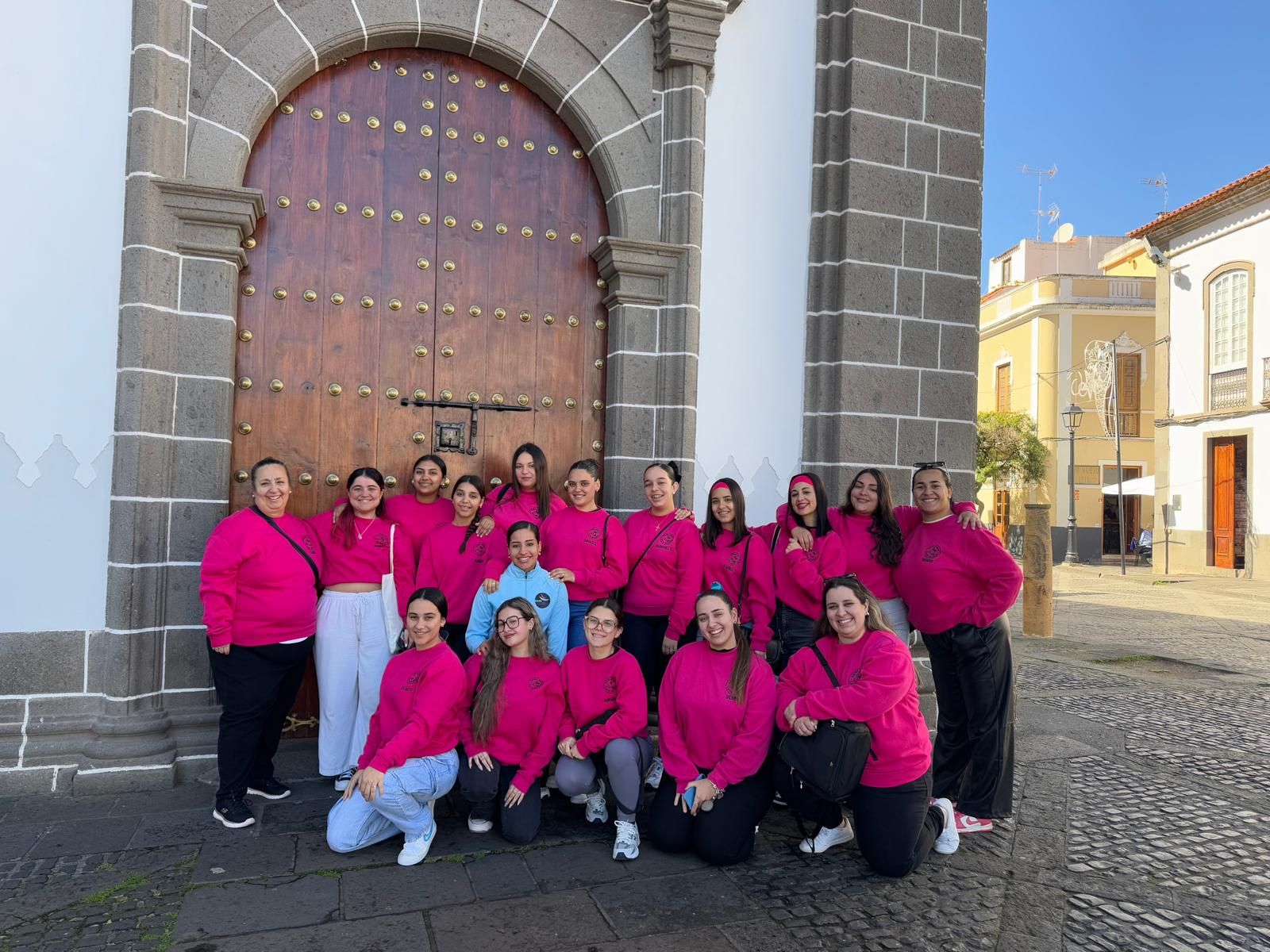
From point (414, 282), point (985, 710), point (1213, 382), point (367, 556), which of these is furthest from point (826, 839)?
point (1213, 382)

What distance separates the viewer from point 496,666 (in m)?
3.48

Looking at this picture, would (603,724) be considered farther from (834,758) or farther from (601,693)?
(834,758)

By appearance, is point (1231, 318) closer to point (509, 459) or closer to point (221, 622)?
point (509, 459)

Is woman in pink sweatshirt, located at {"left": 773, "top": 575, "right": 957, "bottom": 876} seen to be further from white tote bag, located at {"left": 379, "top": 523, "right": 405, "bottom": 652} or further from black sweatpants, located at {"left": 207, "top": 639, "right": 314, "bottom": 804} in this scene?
black sweatpants, located at {"left": 207, "top": 639, "right": 314, "bottom": 804}

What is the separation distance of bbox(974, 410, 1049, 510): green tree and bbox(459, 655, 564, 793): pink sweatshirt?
74.3 feet

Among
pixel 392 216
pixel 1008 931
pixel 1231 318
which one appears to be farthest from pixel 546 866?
pixel 1231 318

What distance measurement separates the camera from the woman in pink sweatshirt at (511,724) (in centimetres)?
339

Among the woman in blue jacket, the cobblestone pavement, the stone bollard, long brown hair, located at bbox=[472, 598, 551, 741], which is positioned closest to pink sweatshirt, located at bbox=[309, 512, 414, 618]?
the woman in blue jacket

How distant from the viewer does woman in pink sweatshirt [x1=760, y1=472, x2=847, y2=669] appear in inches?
154

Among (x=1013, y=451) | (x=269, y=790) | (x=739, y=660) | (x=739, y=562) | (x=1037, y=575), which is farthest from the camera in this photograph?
(x=1013, y=451)

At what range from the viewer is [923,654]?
4.94 metres

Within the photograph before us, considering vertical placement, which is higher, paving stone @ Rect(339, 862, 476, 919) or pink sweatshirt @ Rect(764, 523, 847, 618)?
pink sweatshirt @ Rect(764, 523, 847, 618)

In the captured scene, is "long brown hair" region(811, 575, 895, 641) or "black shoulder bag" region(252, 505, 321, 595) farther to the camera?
"black shoulder bag" region(252, 505, 321, 595)

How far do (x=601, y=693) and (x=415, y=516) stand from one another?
1.22m
